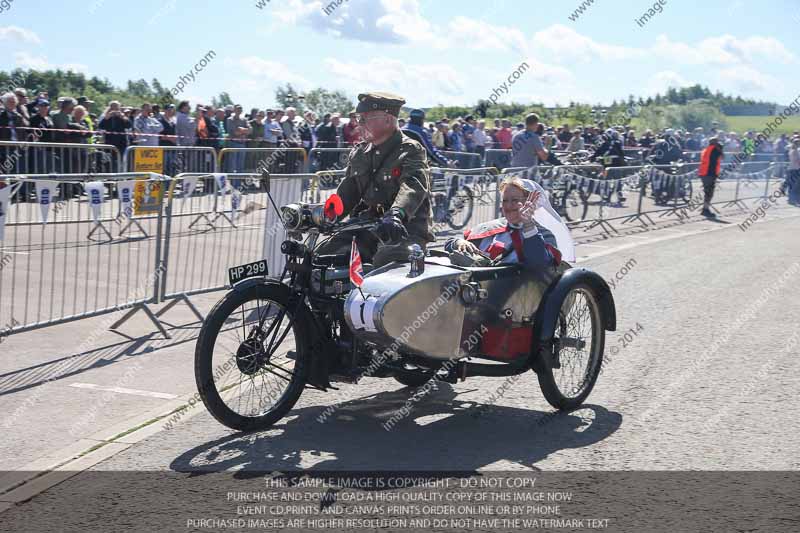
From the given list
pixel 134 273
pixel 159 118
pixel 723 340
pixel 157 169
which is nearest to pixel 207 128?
pixel 159 118

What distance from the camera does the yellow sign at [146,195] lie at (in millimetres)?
8656

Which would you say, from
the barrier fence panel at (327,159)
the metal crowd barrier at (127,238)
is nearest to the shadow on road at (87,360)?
the metal crowd barrier at (127,238)

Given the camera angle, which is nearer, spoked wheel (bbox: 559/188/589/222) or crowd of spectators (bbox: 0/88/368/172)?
crowd of spectators (bbox: 0/88/368/172)

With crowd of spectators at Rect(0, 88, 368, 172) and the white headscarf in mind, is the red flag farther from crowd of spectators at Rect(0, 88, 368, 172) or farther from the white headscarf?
crowd of spectators at Rect(0, 88, 368, 172)

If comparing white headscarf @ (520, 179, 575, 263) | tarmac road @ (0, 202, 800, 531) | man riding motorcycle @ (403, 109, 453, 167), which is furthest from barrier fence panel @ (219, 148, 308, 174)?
white headscarf @ (520, 179, 575, 263)

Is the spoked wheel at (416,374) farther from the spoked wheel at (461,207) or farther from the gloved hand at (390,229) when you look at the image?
the spoked wheel at (461,207)

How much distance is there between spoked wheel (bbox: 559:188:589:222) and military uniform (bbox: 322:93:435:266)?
11966 millimetres

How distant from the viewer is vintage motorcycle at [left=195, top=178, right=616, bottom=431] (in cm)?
523

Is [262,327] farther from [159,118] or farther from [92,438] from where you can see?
[159,118]

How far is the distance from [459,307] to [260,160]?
1482cm

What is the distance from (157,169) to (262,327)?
11.9m

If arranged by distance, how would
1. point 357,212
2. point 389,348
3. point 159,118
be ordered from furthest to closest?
point 159,118, point 357,212, point 389,348

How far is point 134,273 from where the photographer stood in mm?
10414

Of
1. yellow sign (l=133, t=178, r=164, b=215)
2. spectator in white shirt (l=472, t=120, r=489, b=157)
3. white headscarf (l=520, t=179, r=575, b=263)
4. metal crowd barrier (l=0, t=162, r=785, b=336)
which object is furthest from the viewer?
spectator in white shirt (l=472, t=120, r=489, b=157)
